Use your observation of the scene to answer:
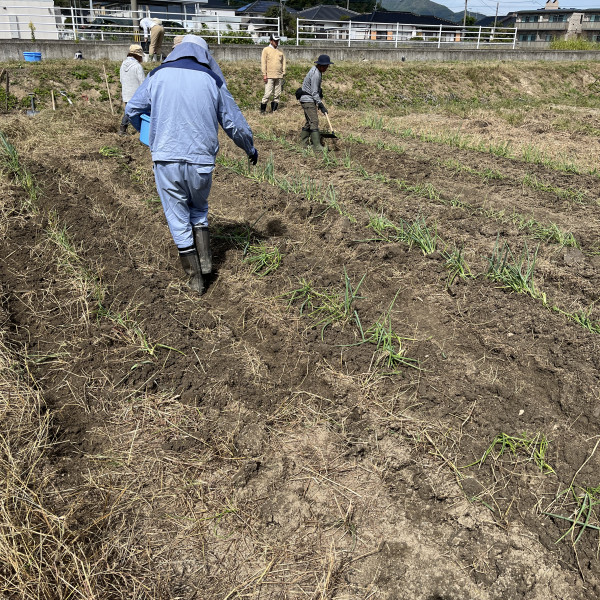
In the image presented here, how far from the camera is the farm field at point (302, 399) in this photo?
2.11 meters

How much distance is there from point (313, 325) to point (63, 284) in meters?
1.98

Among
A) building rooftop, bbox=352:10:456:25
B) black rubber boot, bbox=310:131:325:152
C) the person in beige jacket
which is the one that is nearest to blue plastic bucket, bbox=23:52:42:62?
the person in beige jacket

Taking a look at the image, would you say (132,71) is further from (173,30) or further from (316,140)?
(173,30)

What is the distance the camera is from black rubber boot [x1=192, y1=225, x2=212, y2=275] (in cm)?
404

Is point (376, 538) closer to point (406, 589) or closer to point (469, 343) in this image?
point (406, 589)

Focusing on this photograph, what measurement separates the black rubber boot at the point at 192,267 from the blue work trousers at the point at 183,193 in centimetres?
5

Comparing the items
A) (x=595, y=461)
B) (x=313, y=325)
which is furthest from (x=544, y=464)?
(x=313, y=325)

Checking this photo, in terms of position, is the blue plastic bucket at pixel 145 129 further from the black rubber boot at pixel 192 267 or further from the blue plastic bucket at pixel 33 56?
the blue plastic bucket at pixel 33 56

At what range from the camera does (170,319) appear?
360 centimetres

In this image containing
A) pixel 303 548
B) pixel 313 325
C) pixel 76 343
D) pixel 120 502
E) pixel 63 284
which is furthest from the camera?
pixel 63 284

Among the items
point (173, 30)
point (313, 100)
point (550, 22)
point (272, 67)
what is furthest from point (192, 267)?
point (550, 22)

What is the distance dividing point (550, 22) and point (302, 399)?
74.6 m

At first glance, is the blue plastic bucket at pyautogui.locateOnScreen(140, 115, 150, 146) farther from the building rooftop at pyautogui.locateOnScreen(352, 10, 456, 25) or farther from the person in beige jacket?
the building rooftop at pyautogui.locateOnScreen(352, 10, 456, 25)

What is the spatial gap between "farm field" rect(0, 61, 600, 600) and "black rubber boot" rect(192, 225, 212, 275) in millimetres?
189
